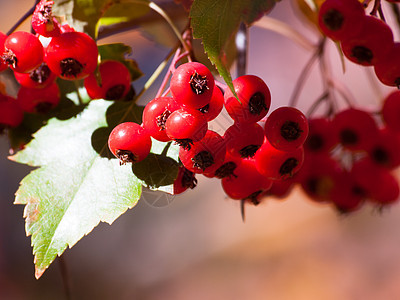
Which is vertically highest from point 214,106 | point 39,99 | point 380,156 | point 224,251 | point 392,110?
point 214,106

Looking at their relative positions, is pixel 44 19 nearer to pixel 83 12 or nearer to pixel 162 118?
pixel 83 12

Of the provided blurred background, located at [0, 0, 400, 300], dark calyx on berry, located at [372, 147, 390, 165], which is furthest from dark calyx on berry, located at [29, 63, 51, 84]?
blurred background, located at [0, 0, 400, 300]

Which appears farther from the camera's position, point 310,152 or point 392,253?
point 392,253

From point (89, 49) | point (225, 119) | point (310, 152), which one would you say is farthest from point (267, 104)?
point (310, 152)

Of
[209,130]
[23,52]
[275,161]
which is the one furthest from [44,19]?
[275,161]

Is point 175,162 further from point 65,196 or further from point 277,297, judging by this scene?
point 277,297
